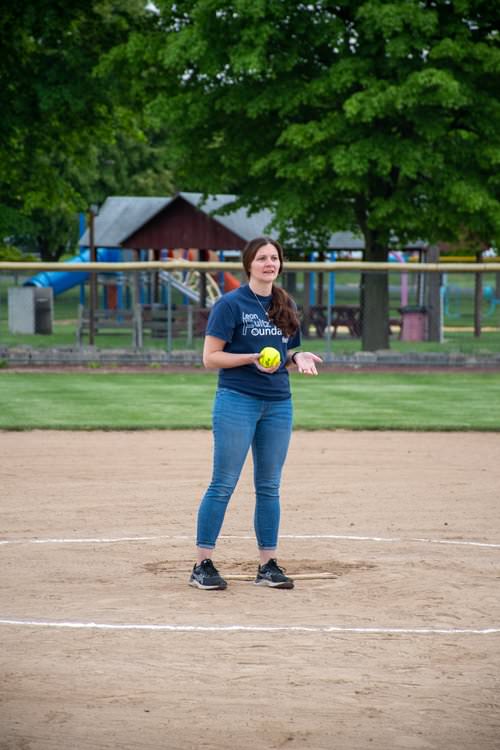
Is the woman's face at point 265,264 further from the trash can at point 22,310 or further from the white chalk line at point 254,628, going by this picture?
the trash can at point 22,310

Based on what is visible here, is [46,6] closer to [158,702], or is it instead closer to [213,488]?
→ [213,488]

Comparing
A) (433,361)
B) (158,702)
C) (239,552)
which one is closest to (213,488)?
(239,552)

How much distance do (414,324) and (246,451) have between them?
26.6 meters

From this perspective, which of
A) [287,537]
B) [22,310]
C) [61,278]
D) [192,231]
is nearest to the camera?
[287,537]

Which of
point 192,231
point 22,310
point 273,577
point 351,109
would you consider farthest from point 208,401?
point 192,231

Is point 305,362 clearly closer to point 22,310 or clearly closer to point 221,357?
point 221,357

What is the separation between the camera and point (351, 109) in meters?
26.0

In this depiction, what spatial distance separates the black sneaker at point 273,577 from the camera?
8.38 meters

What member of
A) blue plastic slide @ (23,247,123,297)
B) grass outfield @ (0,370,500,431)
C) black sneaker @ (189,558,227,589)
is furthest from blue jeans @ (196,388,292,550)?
blue plastic slide @ (23,247,123,297)

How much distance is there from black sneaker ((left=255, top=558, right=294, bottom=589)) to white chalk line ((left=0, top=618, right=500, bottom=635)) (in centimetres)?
100

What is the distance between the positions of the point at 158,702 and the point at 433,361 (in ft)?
68.6

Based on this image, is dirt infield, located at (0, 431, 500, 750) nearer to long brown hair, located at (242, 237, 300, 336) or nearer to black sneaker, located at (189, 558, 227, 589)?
black sneaker, located at (189, 558, 227, 589)

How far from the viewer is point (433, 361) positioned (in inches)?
1038

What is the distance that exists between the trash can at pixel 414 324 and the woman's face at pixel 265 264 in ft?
86.0
